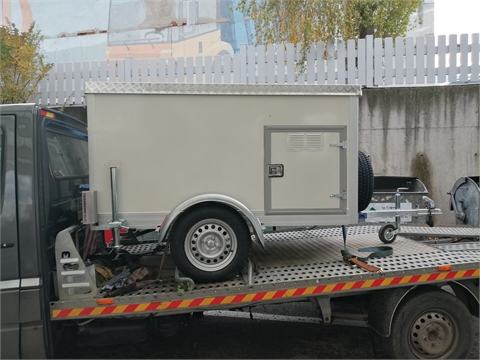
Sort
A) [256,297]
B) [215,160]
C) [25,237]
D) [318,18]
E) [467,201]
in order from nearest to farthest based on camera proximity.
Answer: [25,237]
[256,297]
[215,160]
[467,201]
[318,18]

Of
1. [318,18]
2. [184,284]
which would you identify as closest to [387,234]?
[184,284]

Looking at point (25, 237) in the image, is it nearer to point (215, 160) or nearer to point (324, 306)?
point (215, 160)

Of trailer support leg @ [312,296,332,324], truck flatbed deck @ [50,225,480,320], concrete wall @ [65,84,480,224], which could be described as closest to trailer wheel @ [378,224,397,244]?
truck flatbed deck @ [50,225,480,320]

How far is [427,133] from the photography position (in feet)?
29.3

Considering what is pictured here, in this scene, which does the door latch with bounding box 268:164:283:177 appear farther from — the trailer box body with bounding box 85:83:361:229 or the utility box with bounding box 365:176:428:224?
the utility box with bounding box 365:176:428:224

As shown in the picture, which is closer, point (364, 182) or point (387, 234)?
point (364, 182)

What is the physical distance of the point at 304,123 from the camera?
11.8 ft

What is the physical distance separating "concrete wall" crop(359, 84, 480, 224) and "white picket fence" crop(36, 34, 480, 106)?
1.12ft

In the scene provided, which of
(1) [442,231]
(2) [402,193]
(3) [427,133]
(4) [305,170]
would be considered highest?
(3) [427,133]

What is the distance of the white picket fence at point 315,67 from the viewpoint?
884 cm

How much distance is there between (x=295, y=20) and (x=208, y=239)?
795cm

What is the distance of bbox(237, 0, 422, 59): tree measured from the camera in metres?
9.37

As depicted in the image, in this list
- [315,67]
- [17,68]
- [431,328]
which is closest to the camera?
[431,328]

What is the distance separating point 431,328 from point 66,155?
12.6ft
